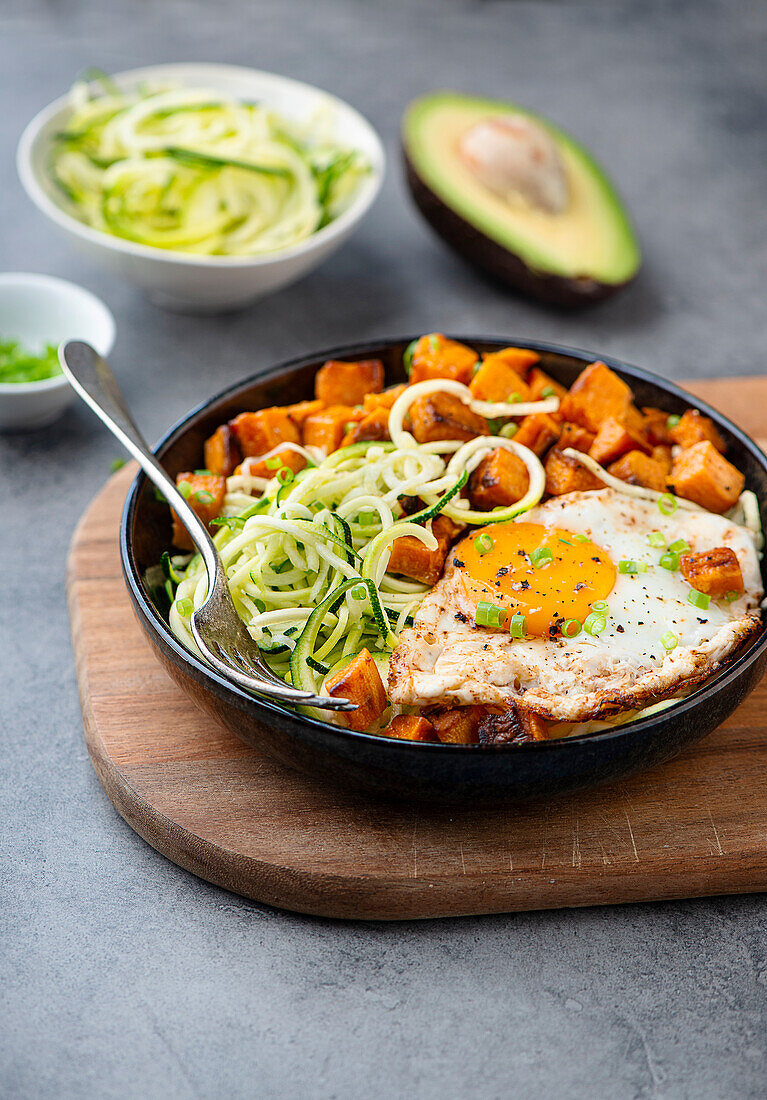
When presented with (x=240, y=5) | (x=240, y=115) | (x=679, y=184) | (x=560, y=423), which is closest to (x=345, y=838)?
(x=560, y=423)

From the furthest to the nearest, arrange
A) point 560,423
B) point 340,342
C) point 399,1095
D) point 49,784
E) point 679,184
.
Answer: point 679,184
point 340,342
point 560,423
point 49,784
point 399,1095

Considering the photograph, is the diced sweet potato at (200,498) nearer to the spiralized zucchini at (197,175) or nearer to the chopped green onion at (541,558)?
the chopped green onion at (541,558)

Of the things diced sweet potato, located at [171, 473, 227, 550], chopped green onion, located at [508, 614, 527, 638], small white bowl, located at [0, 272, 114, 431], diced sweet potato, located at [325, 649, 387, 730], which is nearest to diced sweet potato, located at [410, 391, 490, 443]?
diced sweet potato, located at [171, 473, 227, 550]

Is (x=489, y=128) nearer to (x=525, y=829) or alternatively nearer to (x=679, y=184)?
(x=679, y=184)

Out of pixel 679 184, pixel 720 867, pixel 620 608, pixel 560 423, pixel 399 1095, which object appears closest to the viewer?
pixel 399 1095

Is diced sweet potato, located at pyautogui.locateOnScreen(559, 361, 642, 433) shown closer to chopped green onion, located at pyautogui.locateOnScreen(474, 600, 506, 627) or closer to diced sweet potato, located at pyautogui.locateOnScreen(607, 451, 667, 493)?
→ diced sweet potato, located at pyautogui.locateOnScreen(607, 451, 667, 493)

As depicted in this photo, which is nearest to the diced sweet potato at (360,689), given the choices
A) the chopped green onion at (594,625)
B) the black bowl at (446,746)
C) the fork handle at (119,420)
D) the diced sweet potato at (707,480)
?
the black bowl at (446,746)
